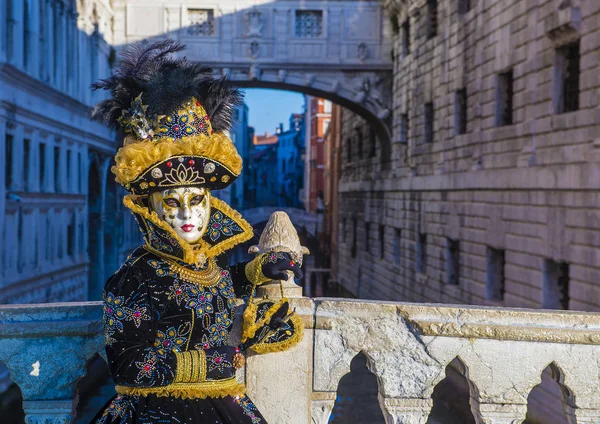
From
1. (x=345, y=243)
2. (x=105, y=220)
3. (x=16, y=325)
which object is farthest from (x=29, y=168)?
(x=345, y=243)

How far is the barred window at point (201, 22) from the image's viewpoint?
72.0 feet

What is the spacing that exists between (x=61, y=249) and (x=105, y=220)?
5581mm

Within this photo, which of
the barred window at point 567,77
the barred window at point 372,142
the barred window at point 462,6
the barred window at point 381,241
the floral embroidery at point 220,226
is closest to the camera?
the floral embroidery at point 220,226

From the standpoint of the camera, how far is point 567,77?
11.2m

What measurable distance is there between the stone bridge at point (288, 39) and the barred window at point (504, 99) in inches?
338

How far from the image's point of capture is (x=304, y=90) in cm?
2305

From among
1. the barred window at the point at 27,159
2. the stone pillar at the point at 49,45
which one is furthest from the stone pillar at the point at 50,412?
the stone pillar at the point at 49,45

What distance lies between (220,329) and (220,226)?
493 mm

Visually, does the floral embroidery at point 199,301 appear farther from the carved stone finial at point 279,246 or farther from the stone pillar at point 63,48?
the stone pillar at point 63,48

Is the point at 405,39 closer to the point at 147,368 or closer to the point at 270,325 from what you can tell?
the point at 270,325

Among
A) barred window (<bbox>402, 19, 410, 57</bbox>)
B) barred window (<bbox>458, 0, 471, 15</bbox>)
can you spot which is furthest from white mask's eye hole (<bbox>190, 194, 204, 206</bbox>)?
barred window (<bbox>402, 19, 410, 57</bbox>)

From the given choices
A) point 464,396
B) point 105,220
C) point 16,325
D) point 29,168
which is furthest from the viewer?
point 105,220

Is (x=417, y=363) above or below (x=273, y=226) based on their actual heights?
below

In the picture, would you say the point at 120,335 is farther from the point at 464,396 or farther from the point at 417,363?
the point at 464,396
